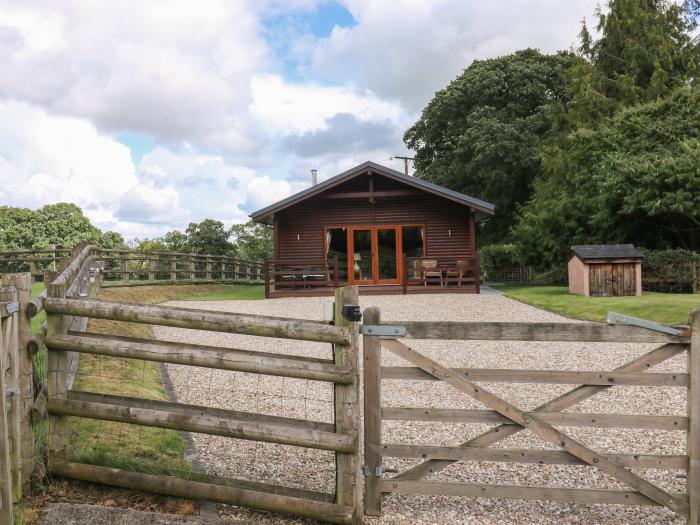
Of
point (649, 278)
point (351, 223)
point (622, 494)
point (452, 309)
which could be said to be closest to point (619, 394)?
point (622, 494)

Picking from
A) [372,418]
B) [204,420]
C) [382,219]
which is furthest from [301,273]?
[372,418]

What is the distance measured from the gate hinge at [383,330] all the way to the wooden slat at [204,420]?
0.65m

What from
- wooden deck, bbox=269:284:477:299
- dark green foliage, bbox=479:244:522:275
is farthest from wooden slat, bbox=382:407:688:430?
dark green foliage, bbox=479:244:522:275

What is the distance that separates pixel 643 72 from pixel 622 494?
30625 millimetres

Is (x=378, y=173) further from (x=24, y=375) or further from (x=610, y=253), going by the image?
(x=24, y=375)

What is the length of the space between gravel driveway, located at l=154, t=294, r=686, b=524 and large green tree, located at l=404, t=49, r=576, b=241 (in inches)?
956

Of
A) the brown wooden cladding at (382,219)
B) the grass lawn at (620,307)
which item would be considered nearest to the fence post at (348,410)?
the grass lawn at (620,307)

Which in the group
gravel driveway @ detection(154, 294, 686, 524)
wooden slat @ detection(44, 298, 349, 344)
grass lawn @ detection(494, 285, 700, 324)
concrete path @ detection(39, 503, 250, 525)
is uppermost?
wooden slat @ detection(44, 298, 349, 344)

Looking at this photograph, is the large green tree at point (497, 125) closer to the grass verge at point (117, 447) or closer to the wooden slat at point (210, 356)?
the grass verge at point (117, 447)

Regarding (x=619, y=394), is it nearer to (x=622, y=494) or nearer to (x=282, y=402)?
(x=622, y=494)

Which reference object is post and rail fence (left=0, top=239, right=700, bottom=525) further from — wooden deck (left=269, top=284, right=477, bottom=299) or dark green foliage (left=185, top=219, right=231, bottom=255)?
dark green foliage (left=185, top=219, right=231, bottom=255)

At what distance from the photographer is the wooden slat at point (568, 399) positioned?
351 centimetres

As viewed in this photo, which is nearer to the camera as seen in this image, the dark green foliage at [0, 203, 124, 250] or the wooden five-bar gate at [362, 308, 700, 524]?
the wooden five-bar gate at [362, 308, 700, 524]

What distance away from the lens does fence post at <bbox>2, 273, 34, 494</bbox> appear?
360 centimetres
